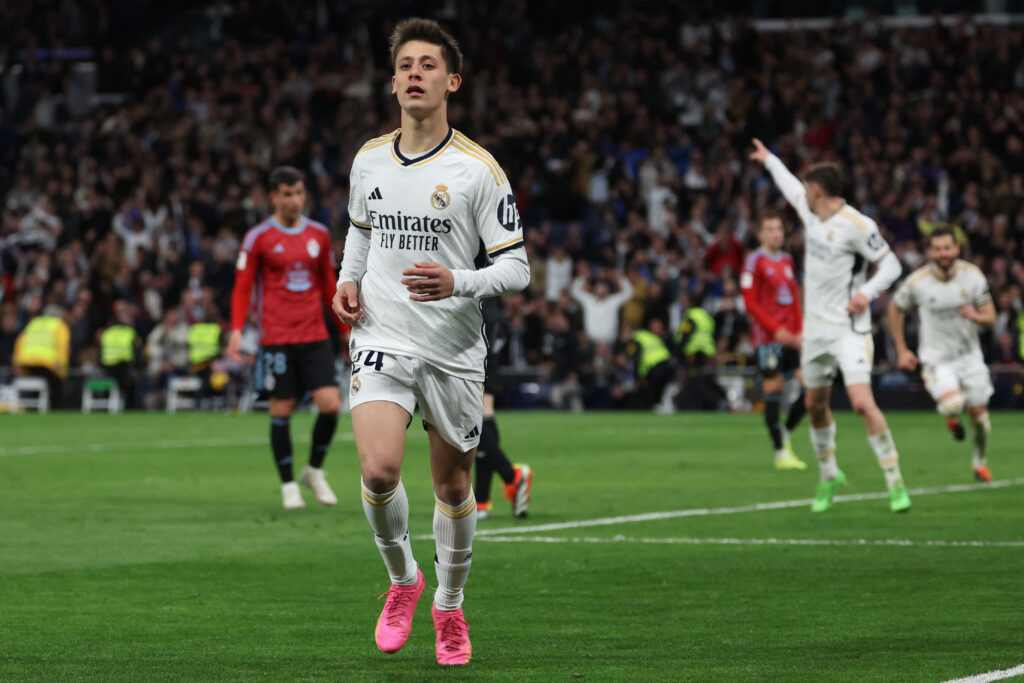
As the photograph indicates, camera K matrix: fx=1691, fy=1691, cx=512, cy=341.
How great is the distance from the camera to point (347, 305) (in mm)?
6527

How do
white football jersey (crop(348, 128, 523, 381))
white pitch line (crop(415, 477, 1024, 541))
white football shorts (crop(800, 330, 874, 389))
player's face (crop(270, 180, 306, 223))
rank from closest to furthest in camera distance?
1. white football jersey (crop(348, 128, 523, 381))
2. white pitch line (crop(415, 477, 1024, 541))
3. white football shorts (crop(800, 330, 874, 389))
4. player's face (crop(270, 180, 306, 223))

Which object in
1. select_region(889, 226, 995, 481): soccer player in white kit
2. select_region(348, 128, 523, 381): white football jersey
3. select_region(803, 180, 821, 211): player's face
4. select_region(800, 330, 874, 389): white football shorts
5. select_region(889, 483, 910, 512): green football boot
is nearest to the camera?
select_region(348, 128, 523, 381): white football jersey

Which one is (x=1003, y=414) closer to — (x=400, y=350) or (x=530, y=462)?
(x=530, y=462)

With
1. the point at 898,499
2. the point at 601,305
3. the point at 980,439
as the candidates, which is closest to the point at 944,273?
the point at 980,439

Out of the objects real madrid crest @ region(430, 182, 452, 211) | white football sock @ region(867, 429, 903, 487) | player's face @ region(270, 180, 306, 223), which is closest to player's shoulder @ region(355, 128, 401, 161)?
real madrid crest @ region(430, 182, 452, 211)

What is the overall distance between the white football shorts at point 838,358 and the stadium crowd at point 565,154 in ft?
48.9

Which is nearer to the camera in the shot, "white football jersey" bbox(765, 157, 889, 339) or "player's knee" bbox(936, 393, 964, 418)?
"white football jersey" bbox(765, 157, 889, 339)

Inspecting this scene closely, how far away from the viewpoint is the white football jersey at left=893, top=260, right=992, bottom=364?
1461 cm

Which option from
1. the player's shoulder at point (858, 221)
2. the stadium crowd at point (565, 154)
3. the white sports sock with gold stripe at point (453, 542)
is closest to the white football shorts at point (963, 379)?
the player's shoulder at point (858, 221)

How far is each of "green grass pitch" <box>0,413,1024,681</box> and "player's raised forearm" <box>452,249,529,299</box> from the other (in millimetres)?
1400

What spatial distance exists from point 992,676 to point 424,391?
232 cm

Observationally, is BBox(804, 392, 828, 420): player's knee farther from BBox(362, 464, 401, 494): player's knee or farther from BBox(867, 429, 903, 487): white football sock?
BBox(362, 464, 401, 494): player's knee

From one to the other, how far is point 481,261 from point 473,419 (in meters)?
0.65

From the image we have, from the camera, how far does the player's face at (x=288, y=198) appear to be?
41.4 ft
